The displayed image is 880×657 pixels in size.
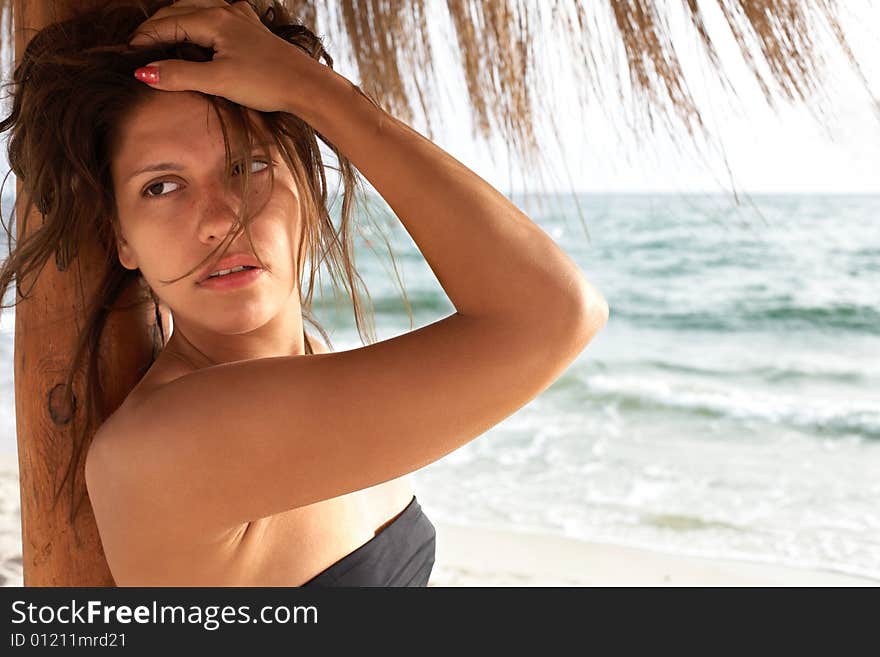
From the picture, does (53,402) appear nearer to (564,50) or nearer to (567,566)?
A: (564,50)

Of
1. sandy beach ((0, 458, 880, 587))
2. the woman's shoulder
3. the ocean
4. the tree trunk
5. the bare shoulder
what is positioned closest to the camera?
the bare shoulder

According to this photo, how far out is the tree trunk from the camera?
116 centimetres

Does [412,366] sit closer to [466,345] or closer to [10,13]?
[466,345]

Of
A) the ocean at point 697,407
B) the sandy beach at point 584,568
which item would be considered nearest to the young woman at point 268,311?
the ocean at point 697,407

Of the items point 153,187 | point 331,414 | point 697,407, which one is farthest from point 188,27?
point 697,407

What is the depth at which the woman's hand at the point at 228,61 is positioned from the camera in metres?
0.99

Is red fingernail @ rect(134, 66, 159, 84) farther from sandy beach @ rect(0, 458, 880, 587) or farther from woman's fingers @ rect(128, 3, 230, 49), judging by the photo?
sandy beach @ rect(0, 458, 880, 587)

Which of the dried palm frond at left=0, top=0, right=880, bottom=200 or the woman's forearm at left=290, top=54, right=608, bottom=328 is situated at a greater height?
the dried palm frond at left=0, top=0, right=880, bottom=200

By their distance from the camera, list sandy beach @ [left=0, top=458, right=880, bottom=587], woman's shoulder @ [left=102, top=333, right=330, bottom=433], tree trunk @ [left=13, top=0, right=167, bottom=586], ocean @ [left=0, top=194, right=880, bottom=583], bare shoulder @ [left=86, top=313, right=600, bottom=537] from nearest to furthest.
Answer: bare shoulder @ [left=86, top=313, right=600, bottom=537]
woman's shoulder @ [left=102, top=333, right=330, bottom=433]
tree trunk @ [left=13, top=0, right=167, bottom=586]
sandy beach @ [left=0, top=458, right=880, bottom=587]
ocean @ [left=0, top=194, right=880, bottom=583]

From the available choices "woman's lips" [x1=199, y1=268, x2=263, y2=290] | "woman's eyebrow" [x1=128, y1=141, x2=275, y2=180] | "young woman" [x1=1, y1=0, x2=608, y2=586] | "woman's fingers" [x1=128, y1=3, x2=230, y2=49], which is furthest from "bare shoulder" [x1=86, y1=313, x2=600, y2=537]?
"woman's fingers" [x1=128, y1=3, x2=230, y2=49]

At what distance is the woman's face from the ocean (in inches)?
6.4

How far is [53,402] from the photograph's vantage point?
1156 mm
